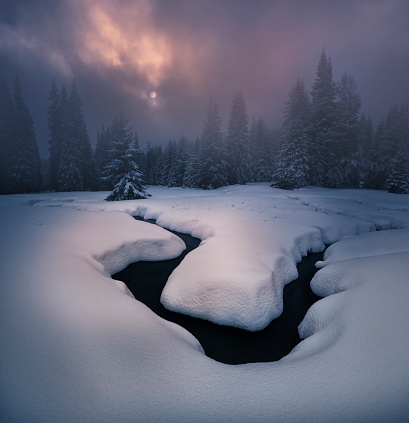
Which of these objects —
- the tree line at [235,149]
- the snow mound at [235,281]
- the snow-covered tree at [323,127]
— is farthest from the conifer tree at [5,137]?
the snow-covered tree at [323,127]

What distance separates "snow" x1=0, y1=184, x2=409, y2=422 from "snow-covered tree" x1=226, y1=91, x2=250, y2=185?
88.9 feet

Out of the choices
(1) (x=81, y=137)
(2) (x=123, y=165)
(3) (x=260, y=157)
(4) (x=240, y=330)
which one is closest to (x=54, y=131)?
(1) (x=81, y=137)

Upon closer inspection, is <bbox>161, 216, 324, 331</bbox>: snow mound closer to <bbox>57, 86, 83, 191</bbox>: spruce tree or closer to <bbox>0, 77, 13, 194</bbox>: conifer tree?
<bbox>57, 86, 83, 191</bbox>: spruce tree

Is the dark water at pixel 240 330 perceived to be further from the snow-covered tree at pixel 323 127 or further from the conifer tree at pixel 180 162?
the conifer tree at pixel 180 162

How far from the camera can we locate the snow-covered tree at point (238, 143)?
32438 millimetres

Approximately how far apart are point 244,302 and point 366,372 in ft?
7.27

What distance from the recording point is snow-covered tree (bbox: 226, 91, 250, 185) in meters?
32.4

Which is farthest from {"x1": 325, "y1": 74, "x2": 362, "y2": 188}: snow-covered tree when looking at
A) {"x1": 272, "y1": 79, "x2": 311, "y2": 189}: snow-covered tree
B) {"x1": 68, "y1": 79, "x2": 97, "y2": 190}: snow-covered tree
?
{"x1": 68, "y1": 79, "x2": 97, "y2": 190}: snow-covered tree

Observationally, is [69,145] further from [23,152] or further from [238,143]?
[238,143]

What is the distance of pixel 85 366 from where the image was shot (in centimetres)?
219

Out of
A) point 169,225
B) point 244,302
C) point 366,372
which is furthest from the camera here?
point 169,225

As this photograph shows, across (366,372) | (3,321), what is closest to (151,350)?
(3,321)

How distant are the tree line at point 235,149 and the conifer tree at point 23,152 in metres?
0.09

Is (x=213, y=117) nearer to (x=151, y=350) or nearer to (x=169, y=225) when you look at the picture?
Result: (x=169, y=225)
